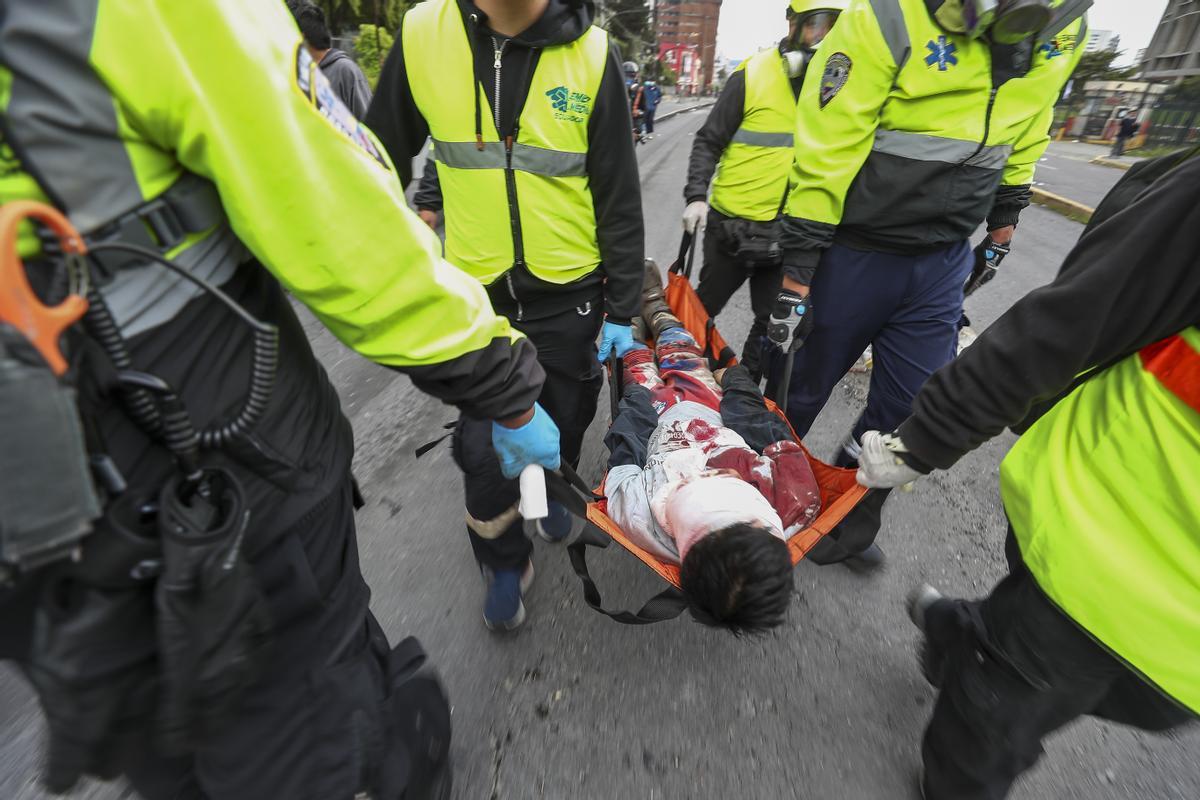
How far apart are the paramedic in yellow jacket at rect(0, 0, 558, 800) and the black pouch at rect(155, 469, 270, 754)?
36 millimetres

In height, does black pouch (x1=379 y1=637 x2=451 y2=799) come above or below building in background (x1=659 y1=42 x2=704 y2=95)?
above

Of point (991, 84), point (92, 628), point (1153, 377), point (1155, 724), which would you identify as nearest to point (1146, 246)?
point (1153, 377)

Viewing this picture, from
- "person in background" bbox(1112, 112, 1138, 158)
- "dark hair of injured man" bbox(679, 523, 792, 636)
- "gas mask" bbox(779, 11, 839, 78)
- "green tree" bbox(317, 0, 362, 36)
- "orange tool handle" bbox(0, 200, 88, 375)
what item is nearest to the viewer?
"orange tool handle" bbox(0, 200, 88, 375)

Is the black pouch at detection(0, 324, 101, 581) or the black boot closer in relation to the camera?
the black pouch at detection(0, 324, 101, 581)

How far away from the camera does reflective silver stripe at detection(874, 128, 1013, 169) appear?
175cm

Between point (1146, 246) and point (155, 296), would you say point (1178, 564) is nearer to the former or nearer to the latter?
point (1146, 246)

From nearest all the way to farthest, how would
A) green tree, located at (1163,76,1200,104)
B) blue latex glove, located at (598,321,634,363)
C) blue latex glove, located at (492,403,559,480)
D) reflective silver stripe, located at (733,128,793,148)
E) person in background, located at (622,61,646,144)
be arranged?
blue latex glove, located at (492,403,559,480)
blue latex glove, located at (598,321,634,363)
reflective silver stripe, located at (733,128,793,148)
person in background, located at (622,61,646,144)
green tree, located at (1163,76,1200,104)

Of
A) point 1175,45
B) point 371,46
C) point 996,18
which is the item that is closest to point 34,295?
point 996,18

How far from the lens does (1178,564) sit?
94cm

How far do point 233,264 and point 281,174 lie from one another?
168mm

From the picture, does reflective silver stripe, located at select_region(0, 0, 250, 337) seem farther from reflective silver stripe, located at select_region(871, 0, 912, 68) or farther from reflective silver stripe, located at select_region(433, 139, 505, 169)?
reflective silver stripe, located at select_region(871, 0, 912, 68)

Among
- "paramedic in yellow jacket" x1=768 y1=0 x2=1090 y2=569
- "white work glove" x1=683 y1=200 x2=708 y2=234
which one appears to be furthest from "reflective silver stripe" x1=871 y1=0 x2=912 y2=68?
"white work glove" x1=683 y1=200 x2=708 y2=234

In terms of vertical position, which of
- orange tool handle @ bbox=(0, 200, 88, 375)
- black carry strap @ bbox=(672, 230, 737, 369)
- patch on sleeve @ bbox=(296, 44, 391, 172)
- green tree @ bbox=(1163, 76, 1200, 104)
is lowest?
green tree @ bbox=(1163, 76, 1200, 104)

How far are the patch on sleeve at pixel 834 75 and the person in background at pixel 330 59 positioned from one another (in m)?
2.83
